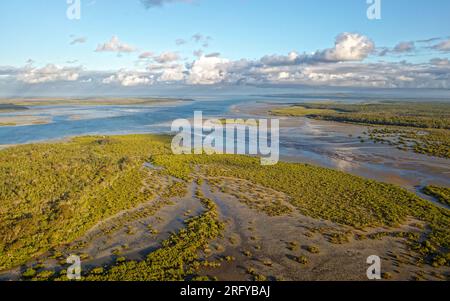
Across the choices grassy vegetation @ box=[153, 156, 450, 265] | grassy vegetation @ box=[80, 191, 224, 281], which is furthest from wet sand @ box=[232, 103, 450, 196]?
grassy vegetation @ box=[80, 191, 224, 281]

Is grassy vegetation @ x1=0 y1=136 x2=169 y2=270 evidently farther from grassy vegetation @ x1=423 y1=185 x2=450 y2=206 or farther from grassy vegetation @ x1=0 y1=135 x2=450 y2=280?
grassy vegetation @ x1=423 y1=185 x2=450 y2=206

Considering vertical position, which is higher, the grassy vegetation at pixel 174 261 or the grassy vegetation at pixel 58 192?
the grassy vegetation at pixel 58 192

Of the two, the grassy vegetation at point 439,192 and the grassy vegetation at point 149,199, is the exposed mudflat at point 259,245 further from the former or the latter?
the grassy vegetation at point 439,192

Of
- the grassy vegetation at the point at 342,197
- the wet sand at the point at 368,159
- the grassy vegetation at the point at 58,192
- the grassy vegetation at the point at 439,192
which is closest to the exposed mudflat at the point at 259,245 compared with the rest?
the grassy vegetation at the point at 342,197

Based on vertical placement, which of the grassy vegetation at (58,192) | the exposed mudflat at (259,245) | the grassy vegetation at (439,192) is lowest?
the exposed mudflat at (259,245)

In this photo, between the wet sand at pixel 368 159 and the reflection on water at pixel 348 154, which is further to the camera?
the reflection on water at pixel 348 154
